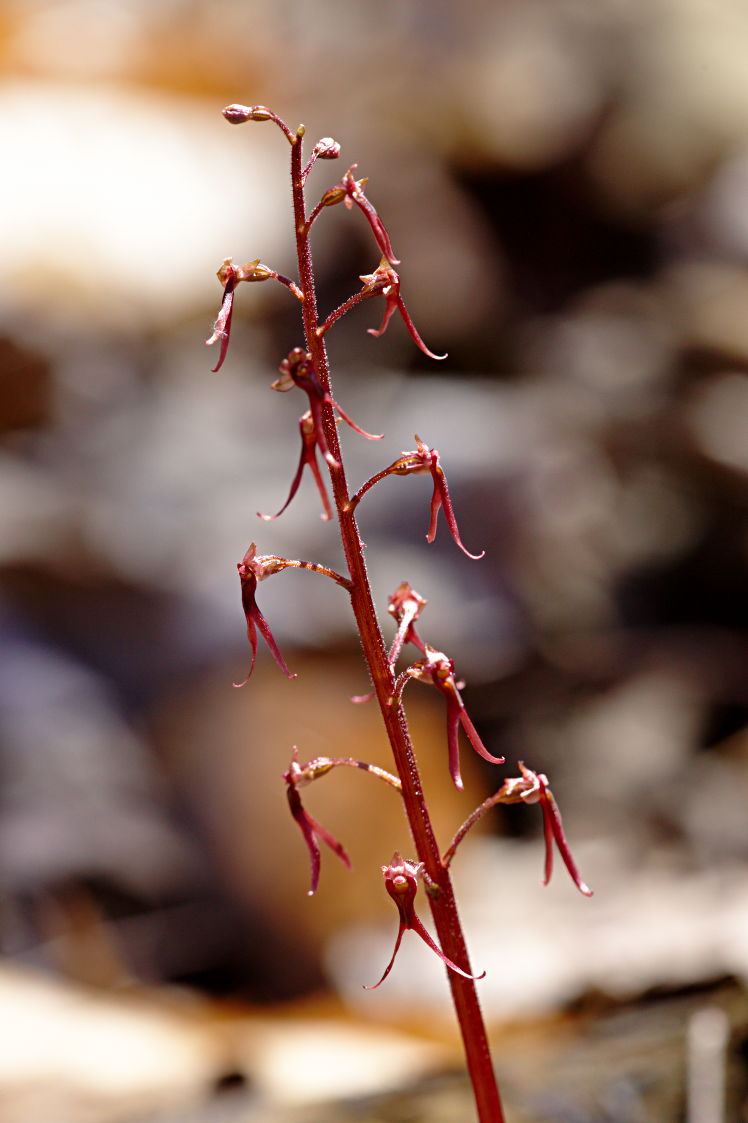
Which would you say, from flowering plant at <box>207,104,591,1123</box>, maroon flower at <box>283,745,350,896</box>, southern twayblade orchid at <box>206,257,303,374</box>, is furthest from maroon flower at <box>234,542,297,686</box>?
southern twayblade orchid at <box>206,257,303,374</box>

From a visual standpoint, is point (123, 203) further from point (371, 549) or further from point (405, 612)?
point (405, 612)

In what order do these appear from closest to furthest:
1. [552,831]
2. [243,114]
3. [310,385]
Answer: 1. [310,385]
2. [243,114]
3. [552,831]

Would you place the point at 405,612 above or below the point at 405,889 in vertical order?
above

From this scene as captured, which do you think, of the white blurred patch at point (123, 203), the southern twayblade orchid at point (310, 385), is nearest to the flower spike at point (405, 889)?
the southern twayblade orchid at point (310, 385)

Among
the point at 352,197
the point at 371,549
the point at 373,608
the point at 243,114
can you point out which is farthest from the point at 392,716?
the point at 371,549

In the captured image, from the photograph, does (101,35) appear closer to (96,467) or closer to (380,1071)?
(96,467)

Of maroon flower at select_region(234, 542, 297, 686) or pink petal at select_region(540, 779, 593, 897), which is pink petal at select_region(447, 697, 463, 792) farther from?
maroon flower at select_region(234, 542, 297, 686)

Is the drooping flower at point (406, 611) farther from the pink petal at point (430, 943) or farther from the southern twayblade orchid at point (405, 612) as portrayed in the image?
the pink petal at point (430, 943)
